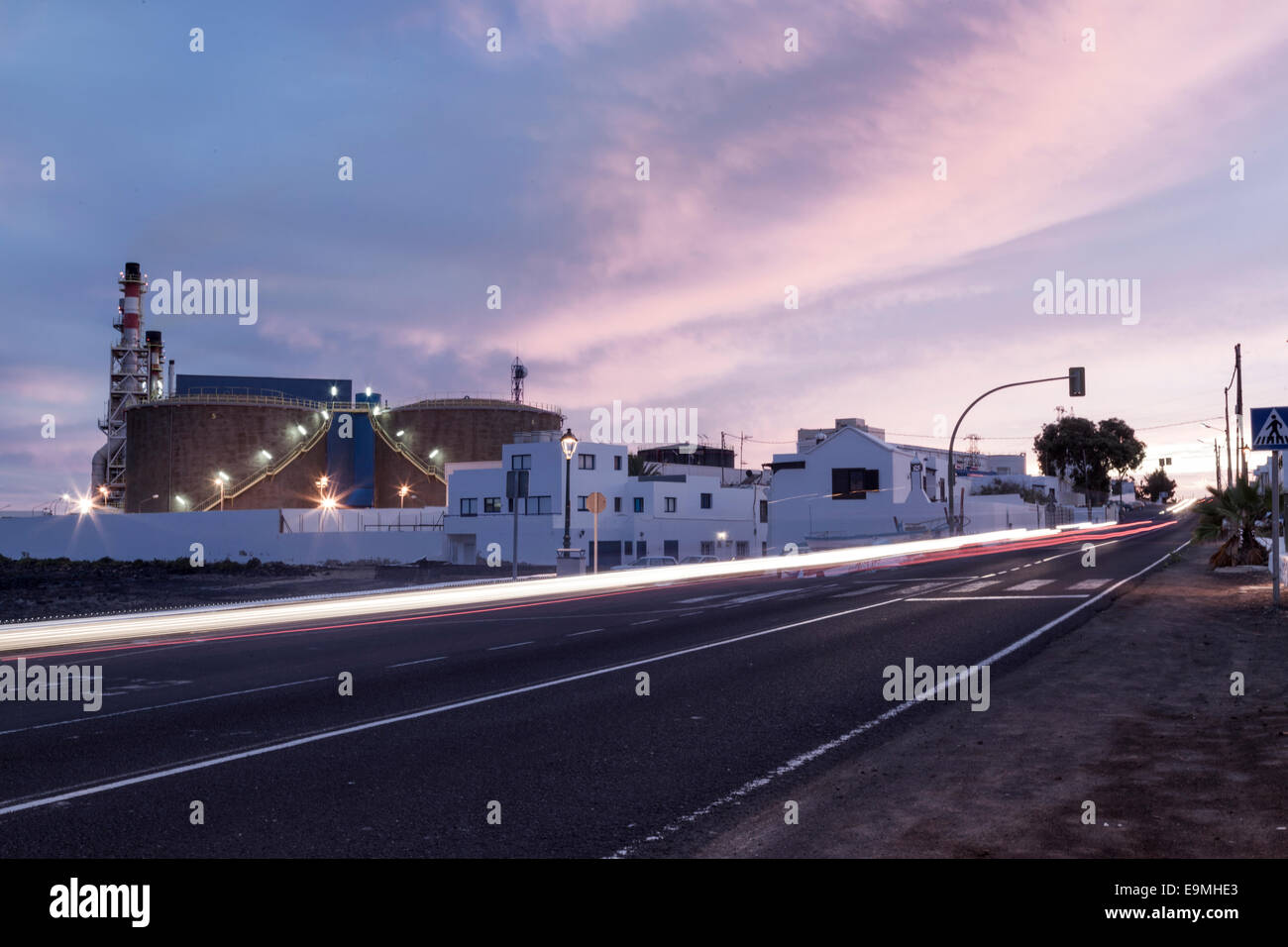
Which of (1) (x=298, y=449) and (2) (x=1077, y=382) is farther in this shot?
(1) (x=298, y=449)

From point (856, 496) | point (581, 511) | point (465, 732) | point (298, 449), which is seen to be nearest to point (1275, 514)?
point (465, 732)

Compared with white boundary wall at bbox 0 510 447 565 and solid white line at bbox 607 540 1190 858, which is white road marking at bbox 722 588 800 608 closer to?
solid white line at bbox 607 540 1190 858

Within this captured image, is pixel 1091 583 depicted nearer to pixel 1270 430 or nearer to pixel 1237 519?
pixel 1237 519

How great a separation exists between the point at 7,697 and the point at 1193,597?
2125 centimetres

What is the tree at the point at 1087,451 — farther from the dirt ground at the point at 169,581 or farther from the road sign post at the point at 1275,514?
the road sign post at the point at 1275,514

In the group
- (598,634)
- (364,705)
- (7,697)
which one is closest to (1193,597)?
(598,634)

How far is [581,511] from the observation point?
63.4 m

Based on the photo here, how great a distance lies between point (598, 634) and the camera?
57.4ft

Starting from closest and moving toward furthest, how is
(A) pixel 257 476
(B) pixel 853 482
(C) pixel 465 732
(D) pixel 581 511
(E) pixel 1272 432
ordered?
(C) pixel 465 732 < (E) pixel 1272 432 < (D) pixel 581 511 < (B) pixel 853 482 < (A) pixel 257 476

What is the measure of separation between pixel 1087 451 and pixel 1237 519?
92.2 metres

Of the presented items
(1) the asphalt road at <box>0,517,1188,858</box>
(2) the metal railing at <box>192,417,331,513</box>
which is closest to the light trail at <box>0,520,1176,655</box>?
(1) the asphalt road at <box>0,517,1188,858</box>

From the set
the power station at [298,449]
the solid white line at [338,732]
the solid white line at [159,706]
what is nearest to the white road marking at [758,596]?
the solid white line at [338,732]

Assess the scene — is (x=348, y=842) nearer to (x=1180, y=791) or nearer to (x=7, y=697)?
(x=1180, y=791)

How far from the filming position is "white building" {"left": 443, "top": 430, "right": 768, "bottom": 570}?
63.8 meters
